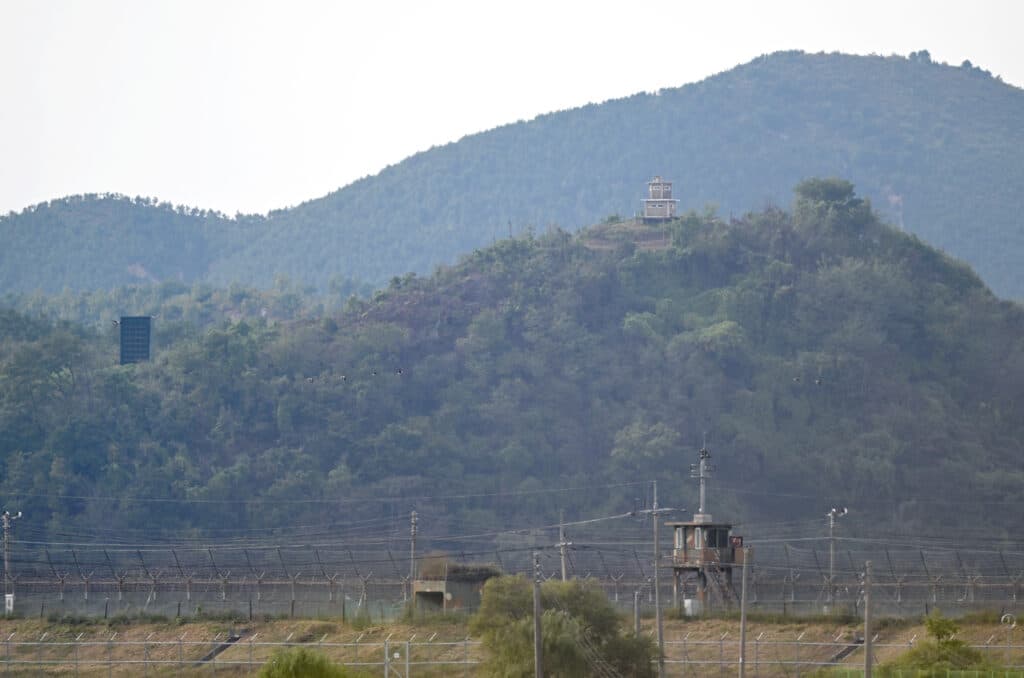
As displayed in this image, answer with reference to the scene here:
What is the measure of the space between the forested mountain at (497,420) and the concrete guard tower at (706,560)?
228ft

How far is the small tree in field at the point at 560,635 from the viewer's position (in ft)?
209

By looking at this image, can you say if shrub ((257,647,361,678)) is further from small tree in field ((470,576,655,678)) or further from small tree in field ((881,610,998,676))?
small tree in field ((881,610,998,676))

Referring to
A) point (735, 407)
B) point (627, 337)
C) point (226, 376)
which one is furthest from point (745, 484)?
point (226, 376)

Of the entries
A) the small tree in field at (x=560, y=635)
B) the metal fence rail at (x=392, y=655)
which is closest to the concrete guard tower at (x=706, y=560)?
the metal fence rail at (x=392, y=655)

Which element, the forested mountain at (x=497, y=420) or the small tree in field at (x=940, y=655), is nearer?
the small tree in field at (x=940, y=655)

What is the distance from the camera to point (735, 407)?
7288 inches

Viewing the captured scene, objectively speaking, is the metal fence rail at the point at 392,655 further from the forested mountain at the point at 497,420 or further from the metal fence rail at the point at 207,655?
the forested mountain at the point at 497,420

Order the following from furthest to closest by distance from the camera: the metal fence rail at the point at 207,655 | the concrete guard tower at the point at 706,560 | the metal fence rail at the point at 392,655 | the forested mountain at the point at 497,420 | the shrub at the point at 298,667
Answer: the forested mountain at the point at 497,420 < the concrete guard tower at the point at 706,560 < the metal fence rail at the point at 207,655 < the metal fence rail at the point at 392,655 < the shrub at the point at 298,667

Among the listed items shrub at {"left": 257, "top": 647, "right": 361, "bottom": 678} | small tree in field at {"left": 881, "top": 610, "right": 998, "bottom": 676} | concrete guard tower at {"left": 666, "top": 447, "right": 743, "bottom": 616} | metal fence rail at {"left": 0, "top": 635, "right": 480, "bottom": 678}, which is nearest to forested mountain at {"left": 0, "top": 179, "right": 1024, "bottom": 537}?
concrete guard tower at {"left": 666, "top": 447, "right": 743, "bottom": 616}

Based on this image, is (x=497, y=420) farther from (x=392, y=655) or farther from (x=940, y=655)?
(x=940, y=655)

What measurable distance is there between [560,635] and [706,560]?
23720mm

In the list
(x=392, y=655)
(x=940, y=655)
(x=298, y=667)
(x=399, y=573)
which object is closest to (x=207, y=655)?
(x=392, y=655)

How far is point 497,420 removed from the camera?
184875 mm

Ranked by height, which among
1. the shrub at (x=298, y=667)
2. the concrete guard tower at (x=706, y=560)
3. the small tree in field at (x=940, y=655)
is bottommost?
the small tree in field at (x=940, y=655)
